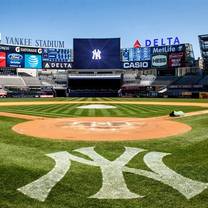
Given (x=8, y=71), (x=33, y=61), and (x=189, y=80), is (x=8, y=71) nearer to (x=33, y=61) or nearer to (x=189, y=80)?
(x=33, y=61)

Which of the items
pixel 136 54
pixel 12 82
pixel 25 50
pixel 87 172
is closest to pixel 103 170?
pixel 87 172

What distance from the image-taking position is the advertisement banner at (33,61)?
9727cm

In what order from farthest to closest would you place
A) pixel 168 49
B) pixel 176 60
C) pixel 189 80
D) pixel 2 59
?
pixel 168 49, pixel 176 60, pixel 2 59, pixel 189 80

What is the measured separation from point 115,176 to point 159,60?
90.2 meters

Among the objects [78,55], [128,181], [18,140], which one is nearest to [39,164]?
[128,181]

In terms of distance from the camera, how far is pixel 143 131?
59.5 feet

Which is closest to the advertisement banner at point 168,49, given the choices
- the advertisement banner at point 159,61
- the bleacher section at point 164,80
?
the advertisement banner at point 159,61

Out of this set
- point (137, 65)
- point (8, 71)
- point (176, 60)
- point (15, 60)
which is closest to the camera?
point (176, 60)

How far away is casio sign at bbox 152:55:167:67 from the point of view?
9644 centimetres

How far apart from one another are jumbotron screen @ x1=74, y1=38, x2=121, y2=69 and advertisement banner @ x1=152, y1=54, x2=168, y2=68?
10873 millimetres

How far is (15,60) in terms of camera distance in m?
94.6

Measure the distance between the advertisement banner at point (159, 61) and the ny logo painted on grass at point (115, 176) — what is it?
284ft

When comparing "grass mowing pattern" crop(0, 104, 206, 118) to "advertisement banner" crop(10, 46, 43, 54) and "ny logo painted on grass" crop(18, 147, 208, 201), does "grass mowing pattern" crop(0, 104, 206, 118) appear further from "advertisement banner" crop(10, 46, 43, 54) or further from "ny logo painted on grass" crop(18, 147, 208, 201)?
"advertisement banner" crop(10, 46, 43, 54)

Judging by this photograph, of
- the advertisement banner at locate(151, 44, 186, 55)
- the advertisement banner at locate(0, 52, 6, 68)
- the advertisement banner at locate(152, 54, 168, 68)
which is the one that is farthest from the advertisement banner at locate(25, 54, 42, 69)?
the advertisement banner at locate(152, 54, 168, 68)
